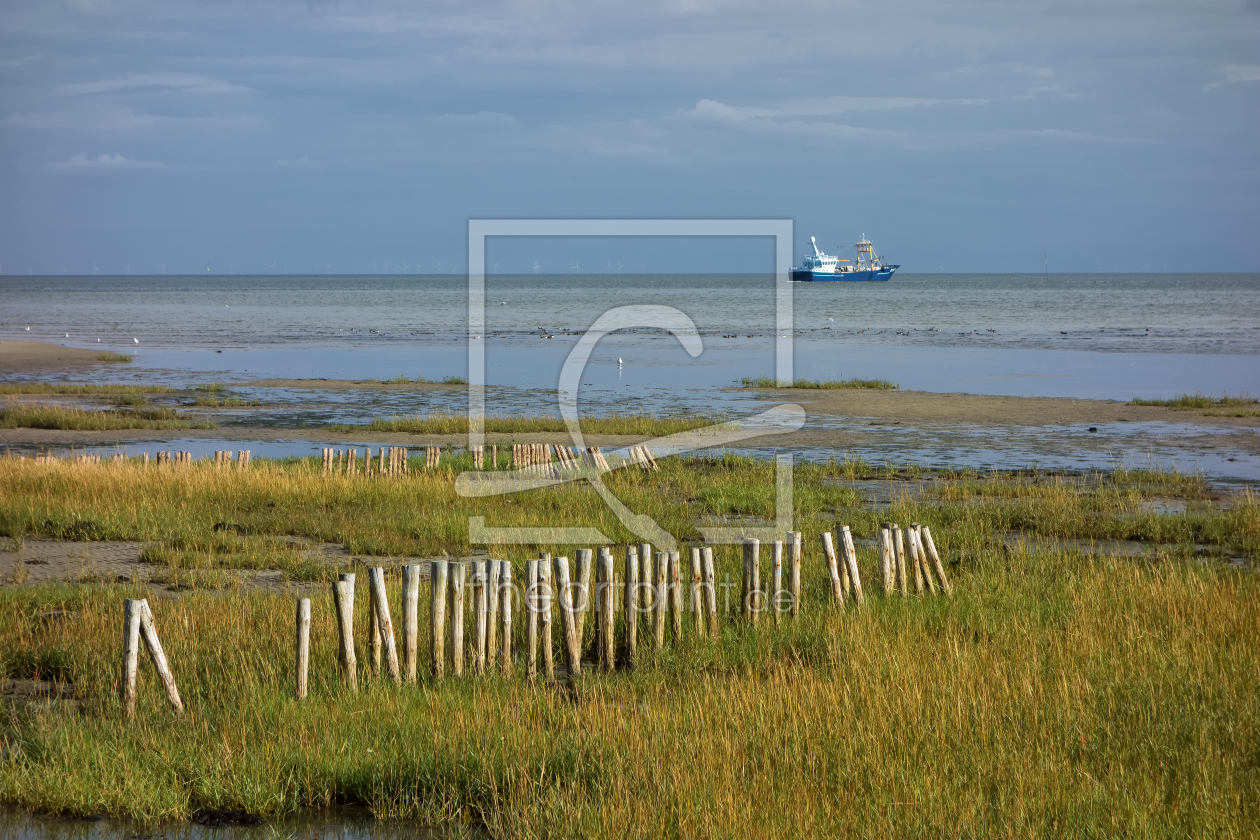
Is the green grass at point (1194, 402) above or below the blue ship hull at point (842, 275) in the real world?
below

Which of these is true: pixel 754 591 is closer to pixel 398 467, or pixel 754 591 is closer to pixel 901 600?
pixel 901 600

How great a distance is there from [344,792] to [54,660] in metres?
3.05

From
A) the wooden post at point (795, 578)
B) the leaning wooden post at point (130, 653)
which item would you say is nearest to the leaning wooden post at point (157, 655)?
the leaning wooden post at point (130, 653)

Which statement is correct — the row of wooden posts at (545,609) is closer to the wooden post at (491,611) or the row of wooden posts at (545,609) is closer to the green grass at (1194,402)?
the wooden post at (491,611)

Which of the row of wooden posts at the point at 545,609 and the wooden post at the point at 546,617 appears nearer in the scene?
the row of wooden posts at the point at 545,609

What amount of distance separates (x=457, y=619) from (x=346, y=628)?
0.71 m

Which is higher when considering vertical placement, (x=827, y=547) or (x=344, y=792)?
(x=827, y=547)

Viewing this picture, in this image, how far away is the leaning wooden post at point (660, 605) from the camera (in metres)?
7.96

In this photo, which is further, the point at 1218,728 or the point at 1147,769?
the point at 1218,728

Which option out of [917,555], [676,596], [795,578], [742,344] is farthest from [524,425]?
[742,344]

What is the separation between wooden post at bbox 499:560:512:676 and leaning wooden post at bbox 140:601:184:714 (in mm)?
1928

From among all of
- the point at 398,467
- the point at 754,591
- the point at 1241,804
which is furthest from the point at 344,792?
the point at 398,467

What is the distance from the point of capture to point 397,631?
8234 mm

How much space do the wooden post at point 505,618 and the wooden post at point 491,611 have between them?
5cm
